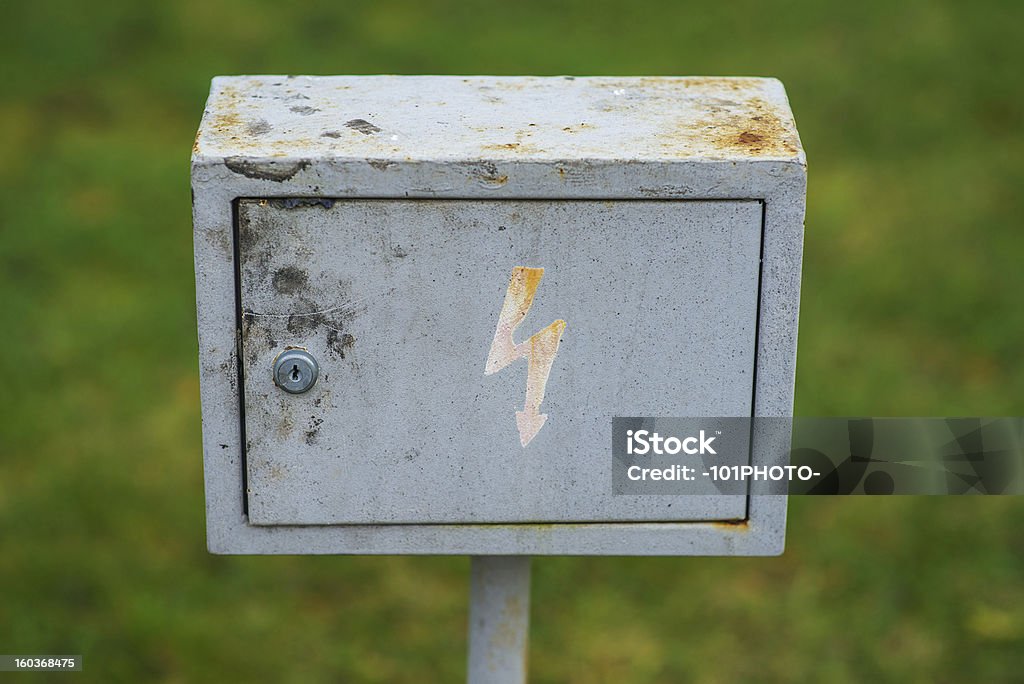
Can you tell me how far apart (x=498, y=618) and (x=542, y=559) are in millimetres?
1403

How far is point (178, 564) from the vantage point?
332 cm

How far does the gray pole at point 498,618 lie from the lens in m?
1.99

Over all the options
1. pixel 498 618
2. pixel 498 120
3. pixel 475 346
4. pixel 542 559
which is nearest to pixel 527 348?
pixel 475 346

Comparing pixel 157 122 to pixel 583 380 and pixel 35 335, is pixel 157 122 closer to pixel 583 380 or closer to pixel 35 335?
pixel 35 335

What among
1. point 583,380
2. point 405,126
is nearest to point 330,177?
point 405,126

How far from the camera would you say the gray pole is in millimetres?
1987

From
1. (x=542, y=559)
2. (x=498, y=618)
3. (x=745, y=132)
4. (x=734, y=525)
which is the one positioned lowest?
(x=542, y=559)

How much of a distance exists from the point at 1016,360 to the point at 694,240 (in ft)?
8.81

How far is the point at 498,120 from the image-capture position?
5.73 feet

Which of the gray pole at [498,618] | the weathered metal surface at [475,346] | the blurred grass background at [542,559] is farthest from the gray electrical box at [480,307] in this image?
the blurred grass background at [542,559]

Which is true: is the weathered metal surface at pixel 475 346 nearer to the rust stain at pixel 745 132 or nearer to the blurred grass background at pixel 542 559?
the rust stain at pixel 745 132

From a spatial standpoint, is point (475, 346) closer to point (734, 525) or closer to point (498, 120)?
point (498, 120)

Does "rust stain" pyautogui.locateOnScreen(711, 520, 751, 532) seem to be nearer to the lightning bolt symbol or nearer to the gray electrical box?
the gray electrical box

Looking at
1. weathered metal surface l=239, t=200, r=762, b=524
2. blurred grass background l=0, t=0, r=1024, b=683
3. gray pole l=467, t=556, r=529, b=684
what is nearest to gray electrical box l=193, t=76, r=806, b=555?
weathered metal surface l=239, t=200, r=762, b=524
